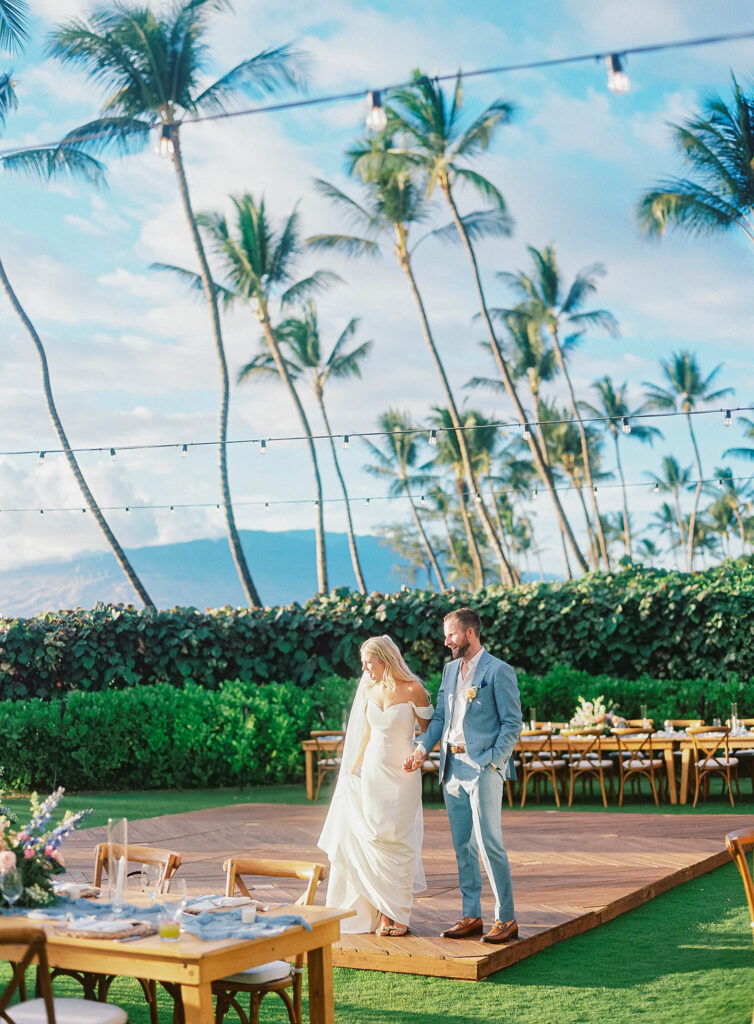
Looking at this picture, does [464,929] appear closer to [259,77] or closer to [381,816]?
[381,816]

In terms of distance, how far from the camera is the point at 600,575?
17.1 meters

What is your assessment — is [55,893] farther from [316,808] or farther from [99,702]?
[99,702]

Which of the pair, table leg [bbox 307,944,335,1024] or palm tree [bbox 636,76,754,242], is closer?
table leg [bbox 307,944,335,1024]

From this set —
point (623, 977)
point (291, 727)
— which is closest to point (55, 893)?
point (623, 977)

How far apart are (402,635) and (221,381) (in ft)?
31.3

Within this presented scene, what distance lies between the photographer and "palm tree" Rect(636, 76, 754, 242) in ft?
73.9

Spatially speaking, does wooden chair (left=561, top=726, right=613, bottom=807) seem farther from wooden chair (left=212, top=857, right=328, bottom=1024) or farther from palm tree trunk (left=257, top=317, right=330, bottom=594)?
palm tree trunk (left=257, top=317, right=330, bottom=594)

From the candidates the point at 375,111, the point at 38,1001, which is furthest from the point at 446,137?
the point at 38,1001

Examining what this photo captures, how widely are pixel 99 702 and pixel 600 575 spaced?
7.55 meters

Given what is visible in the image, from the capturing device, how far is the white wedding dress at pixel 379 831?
6.18 meters

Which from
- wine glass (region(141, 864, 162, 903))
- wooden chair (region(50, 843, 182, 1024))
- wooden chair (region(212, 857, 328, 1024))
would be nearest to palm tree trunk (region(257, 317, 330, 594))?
wooden chair (region(50, 843, 182, 1024))

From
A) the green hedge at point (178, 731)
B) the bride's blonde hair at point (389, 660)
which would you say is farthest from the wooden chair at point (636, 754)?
the bride's blonde hair at point (389, 660)

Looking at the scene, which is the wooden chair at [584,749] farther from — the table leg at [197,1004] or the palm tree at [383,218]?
the palm tree at [383,218]

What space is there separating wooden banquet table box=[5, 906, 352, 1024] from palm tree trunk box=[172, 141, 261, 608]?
689 inches
